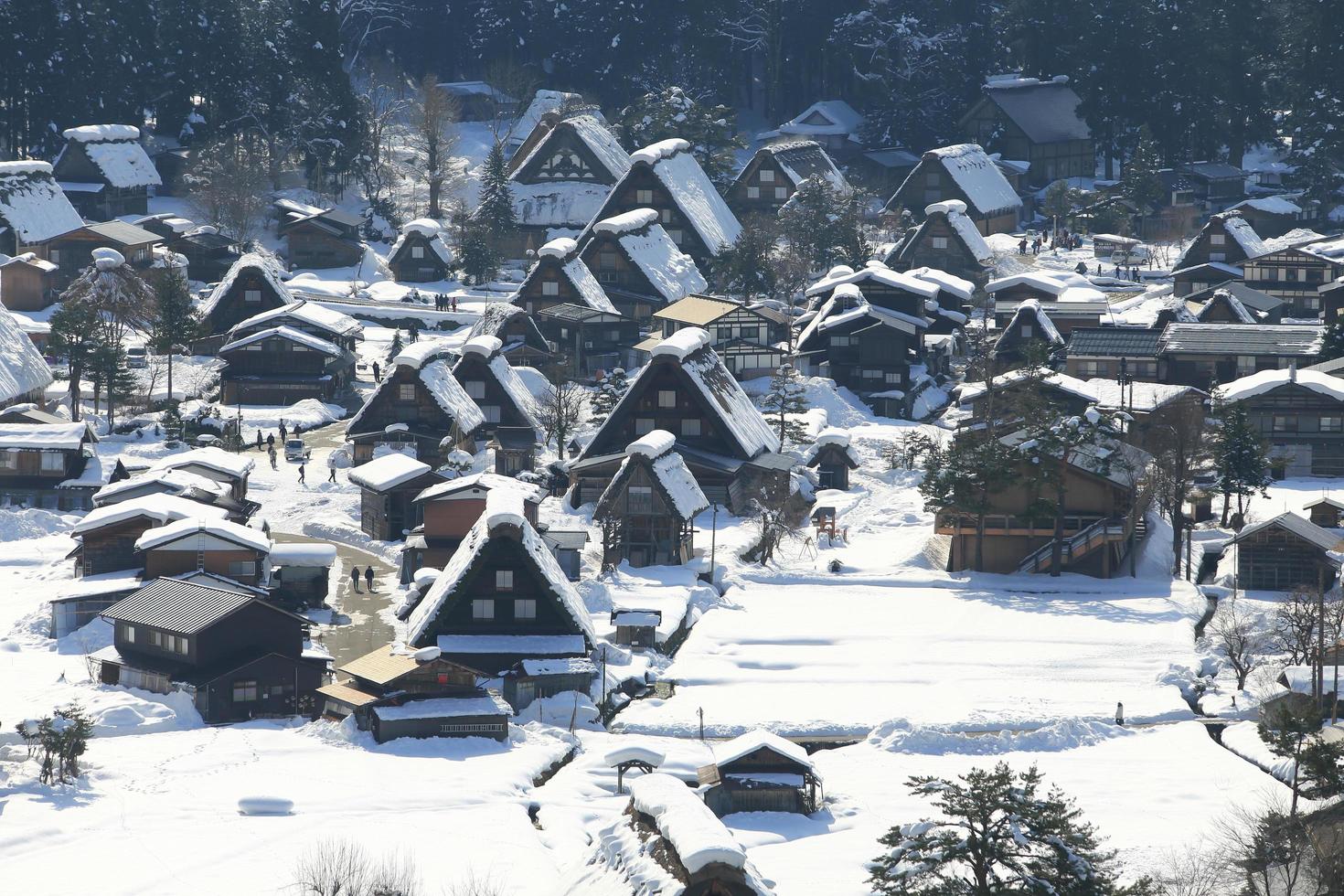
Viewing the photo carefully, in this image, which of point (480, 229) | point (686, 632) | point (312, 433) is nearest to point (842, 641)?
point (686, 632)

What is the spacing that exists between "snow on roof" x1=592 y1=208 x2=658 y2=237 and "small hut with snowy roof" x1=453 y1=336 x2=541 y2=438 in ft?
46.9

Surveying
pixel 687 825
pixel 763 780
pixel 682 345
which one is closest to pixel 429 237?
pixel 682 345

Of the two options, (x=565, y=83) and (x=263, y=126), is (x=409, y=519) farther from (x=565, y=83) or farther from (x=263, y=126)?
(x=565, y=83)

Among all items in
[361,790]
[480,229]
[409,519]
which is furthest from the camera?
[480,229]

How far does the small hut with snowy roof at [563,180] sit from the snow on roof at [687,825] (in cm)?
5703

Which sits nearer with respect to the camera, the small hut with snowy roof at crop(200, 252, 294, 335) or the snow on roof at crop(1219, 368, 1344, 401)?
the snow on roof at crop(1219, 368, 1344, 401)

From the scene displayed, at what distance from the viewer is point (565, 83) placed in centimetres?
10106

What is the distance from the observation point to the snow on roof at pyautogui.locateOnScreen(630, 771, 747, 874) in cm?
2595

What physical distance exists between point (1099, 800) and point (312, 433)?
32.6 meters

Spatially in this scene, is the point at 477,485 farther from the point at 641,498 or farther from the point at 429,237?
the point at 429,237

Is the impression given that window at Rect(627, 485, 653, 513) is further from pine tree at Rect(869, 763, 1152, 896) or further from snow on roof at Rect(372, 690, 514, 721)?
pine tree at Rect(869, 763, 1152, 896)

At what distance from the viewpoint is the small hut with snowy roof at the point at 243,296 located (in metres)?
71.2

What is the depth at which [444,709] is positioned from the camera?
130 ft

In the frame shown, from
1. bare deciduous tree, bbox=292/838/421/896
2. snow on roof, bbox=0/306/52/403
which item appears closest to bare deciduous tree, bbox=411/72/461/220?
snow on roof, bbox=0/306/52/403
